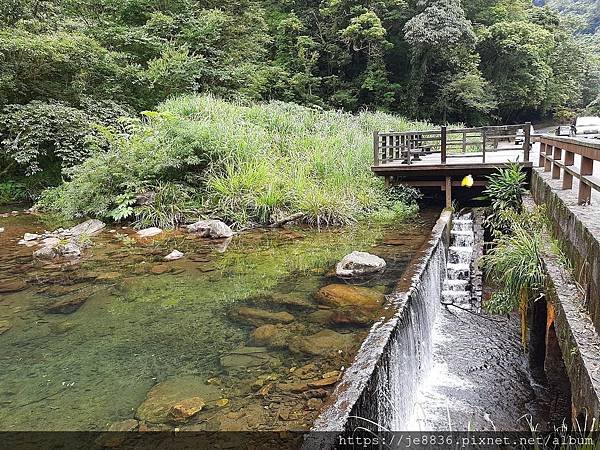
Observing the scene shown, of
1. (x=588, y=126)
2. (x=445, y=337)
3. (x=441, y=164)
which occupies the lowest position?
(x=445, y=337)

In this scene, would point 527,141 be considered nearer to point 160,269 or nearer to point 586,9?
point 160,269

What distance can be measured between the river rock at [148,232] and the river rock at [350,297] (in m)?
4.66

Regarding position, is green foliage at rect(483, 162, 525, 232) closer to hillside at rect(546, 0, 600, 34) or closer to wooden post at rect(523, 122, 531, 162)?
wooden post at rect(523, 122, 531, 162)

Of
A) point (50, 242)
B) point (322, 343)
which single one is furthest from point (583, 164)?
point (50, 242)

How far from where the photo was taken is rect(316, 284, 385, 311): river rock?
Result: 5.48 metres

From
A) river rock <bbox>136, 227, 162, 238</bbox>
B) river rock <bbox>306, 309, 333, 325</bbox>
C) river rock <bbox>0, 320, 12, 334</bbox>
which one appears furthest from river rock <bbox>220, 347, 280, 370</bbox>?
river rock <bbox>136, 227, 162, 238</bbox>

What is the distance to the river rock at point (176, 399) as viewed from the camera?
349 centimetres

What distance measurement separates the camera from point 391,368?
388cm

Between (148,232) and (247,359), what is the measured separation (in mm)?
5757

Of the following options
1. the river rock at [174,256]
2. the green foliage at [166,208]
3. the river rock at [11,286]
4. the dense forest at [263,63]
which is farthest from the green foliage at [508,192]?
the dense forest at [263,63]

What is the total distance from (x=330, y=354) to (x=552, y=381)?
226 cm

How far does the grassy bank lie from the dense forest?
3.55 feet

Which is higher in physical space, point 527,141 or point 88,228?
point 527,141

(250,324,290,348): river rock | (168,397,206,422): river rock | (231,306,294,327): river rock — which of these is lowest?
(168,397,206,422): river rock
